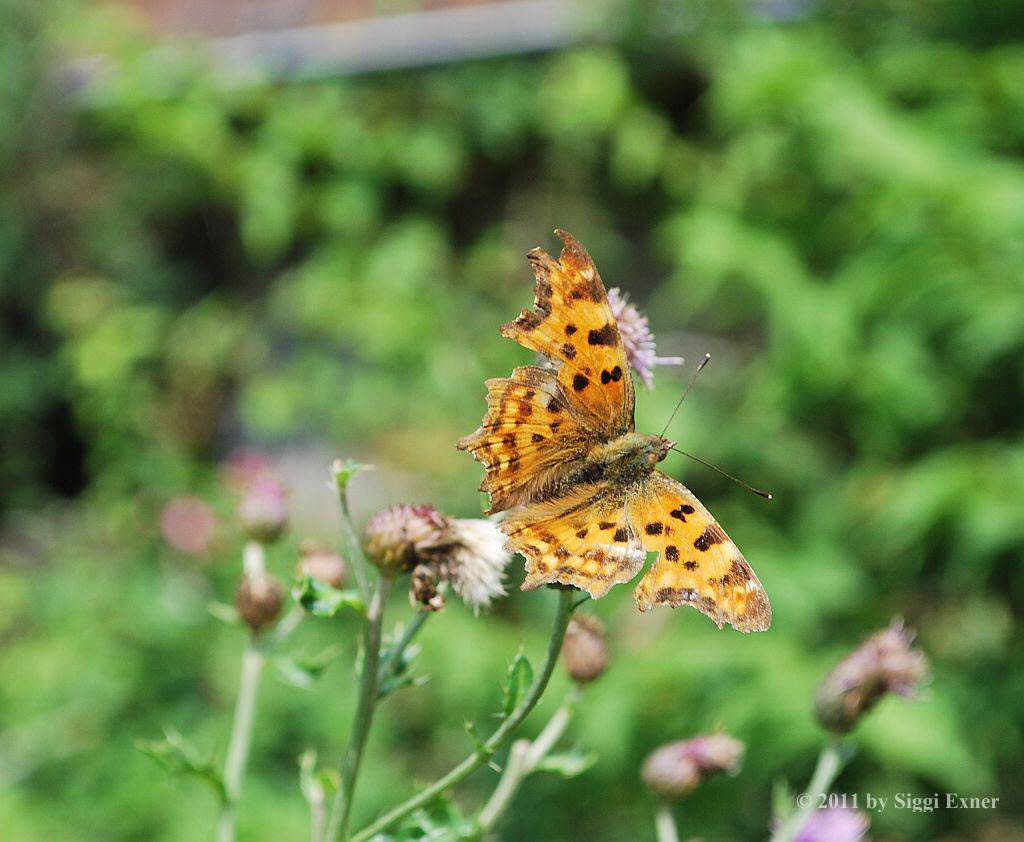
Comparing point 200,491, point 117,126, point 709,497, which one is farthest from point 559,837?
point 117,126

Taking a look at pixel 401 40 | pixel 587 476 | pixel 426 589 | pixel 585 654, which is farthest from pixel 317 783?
pixel 401 40

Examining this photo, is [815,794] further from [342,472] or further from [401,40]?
[401,40]

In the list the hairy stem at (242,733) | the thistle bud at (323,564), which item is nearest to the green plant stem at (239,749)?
the hairy stem at (242,733)

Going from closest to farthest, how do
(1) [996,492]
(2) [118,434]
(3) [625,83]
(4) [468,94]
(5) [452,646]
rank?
(1) [996,492] → (5) [452,646] → (3) [625,83] → (4) [468,94] → (2) [118,434]

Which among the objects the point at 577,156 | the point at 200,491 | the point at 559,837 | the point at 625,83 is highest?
the point at 625,83

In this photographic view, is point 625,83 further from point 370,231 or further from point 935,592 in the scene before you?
point 935,592

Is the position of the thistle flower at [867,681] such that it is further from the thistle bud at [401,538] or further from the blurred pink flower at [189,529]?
the blurred pink flower at [189,529]

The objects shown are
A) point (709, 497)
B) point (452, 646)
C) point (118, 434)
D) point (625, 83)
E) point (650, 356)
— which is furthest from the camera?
point (118, 434)

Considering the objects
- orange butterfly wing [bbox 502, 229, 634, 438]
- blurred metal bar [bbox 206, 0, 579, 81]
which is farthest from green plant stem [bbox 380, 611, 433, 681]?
blurred metal bar [bbox 206, 0, 579, 81]
